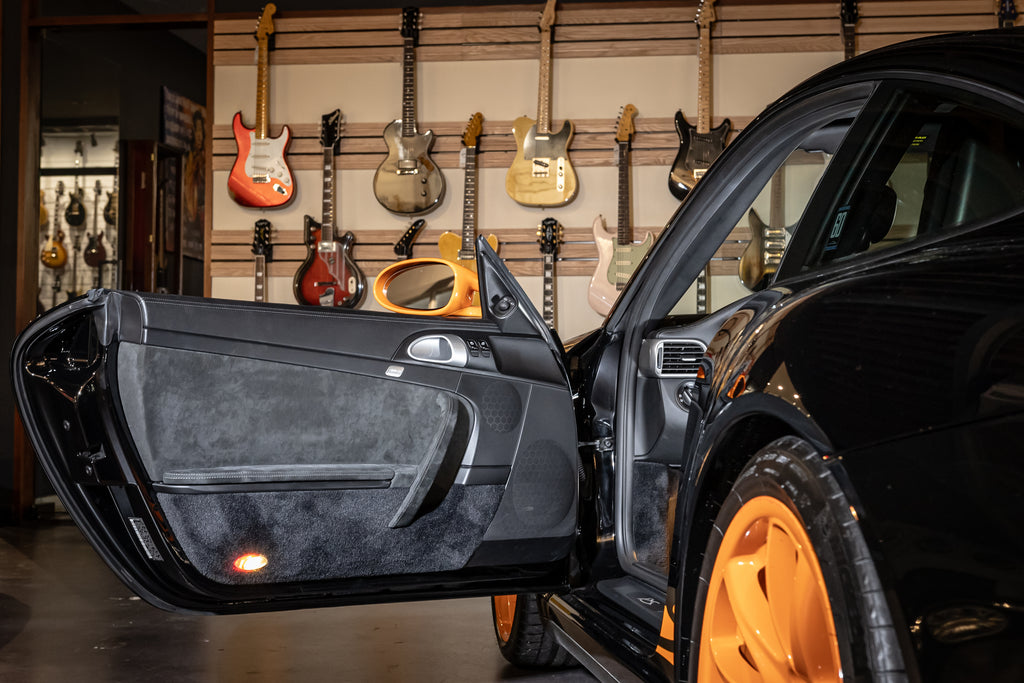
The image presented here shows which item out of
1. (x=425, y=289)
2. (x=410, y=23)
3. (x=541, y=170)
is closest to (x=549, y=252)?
(x=541, y=170)

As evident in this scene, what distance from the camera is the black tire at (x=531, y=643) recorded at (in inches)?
109

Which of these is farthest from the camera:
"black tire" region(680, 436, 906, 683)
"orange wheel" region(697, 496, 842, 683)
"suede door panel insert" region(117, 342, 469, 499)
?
"suede door panel insert" region(117, 342, 469, 499)

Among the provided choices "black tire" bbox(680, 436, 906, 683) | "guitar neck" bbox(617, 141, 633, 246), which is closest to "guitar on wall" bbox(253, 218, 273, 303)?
"guitar neck" bbox(617, 141, 633, 246)

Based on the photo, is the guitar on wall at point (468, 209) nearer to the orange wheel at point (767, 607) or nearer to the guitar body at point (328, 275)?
the guitar body at point (328, 275)

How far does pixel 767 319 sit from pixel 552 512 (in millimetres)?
727

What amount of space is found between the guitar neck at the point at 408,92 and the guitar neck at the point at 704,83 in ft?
5.28

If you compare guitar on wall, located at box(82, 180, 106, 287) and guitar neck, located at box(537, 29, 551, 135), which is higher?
guitar neck, located at box(537, 29, 551, 135)

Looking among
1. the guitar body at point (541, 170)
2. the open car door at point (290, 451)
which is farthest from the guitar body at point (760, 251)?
the open car door at point (290, 451)

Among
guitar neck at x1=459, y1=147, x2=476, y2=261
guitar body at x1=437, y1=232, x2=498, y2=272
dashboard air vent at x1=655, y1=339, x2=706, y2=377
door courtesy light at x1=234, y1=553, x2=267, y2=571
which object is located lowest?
door courtesy light at x1=234, y1=553, x2=267, y2=571

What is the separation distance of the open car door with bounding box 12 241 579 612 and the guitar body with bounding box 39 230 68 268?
6972 millimetres

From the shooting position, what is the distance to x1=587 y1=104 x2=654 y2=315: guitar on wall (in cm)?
531

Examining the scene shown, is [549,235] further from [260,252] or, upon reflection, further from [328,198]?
[260,252]

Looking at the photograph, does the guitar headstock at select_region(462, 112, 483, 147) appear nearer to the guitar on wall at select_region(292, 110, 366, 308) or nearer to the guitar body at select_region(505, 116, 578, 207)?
the guitar body at select_region(505, 116, 578, 207)

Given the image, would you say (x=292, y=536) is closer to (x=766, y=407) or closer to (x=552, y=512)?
(x=552, y=512)
